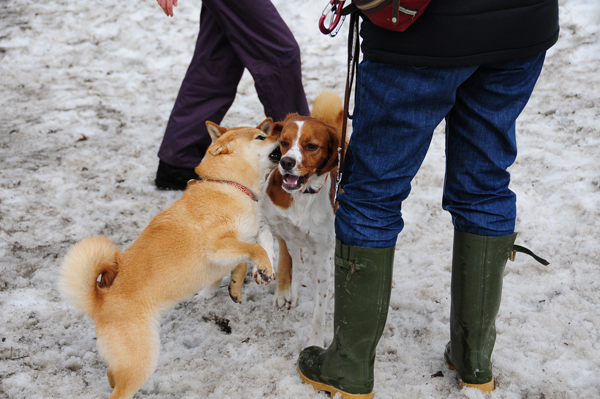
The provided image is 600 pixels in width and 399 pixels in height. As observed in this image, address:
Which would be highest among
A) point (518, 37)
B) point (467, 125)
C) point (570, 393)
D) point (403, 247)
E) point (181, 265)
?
point (518, 37)

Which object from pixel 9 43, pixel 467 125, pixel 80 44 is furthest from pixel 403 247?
pixel 9 43

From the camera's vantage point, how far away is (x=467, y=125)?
182cm

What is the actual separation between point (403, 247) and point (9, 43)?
6160 millimetres

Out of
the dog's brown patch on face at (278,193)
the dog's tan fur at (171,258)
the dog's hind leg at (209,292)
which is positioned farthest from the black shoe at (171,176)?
the dog's brown patch on face at (278,193)

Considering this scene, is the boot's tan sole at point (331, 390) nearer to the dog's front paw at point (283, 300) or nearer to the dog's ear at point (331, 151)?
the dog's front paw at point (283, 300)

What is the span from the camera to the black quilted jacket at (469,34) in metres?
1.48

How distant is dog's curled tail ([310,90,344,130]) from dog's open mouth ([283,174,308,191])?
587 millimetres

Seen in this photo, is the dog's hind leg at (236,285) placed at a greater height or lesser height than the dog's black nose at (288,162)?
lesser

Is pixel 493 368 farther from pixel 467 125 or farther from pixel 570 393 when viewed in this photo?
pixel 467 125

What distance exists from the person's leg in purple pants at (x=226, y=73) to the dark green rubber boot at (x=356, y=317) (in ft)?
6.02

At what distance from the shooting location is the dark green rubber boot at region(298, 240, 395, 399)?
6.21 feet

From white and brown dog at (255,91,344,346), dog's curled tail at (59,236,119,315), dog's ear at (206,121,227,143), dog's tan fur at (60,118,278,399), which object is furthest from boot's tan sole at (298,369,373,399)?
dog's ear at (206,121,227,143)

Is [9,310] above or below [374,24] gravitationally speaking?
below

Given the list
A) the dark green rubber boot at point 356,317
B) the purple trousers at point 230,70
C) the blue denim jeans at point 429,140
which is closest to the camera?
the blue denim jeans at point 429,140
